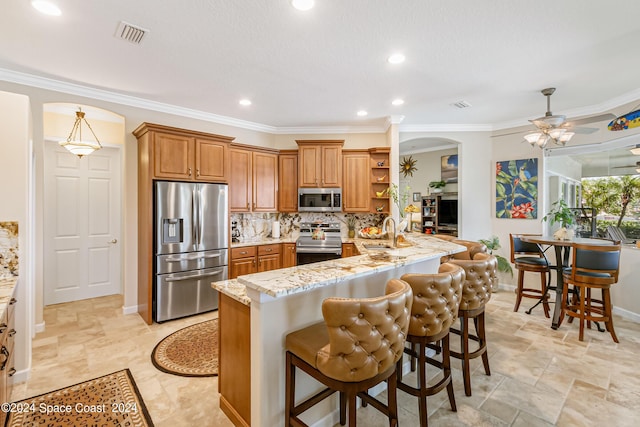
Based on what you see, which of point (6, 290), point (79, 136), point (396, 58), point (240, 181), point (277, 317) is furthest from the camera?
point (240, 181)

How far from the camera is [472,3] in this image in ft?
6.88

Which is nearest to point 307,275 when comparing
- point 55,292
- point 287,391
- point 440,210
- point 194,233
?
point 287,391

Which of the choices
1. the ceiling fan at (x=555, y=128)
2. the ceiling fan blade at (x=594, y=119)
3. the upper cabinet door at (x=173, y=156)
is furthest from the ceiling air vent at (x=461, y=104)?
the upper cabinet door at (x=173, y=156)

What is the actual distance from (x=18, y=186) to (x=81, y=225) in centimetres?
260

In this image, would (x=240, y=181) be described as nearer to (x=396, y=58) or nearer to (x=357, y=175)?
(x=357, y=175)

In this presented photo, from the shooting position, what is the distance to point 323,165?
513cm

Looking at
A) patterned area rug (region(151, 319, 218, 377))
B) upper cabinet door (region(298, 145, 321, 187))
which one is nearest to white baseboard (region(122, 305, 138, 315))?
patterned area rug (region(151, 319, 218, 377))

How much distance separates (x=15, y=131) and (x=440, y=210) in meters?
7.88

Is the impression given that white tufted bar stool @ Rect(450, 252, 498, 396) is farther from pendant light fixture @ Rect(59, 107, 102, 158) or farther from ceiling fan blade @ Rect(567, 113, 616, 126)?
pendant light fixture @ Rect(59, 107, 102, 158)

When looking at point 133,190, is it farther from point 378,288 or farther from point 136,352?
point 378,288

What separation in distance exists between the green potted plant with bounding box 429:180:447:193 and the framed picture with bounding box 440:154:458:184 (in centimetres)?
15

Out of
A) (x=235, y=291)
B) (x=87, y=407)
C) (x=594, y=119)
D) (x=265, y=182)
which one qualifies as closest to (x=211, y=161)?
(x=265, y=182)

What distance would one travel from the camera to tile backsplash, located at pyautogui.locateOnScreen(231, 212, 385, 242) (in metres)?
5.31

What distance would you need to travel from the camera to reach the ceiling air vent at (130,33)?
2361 millimetres
